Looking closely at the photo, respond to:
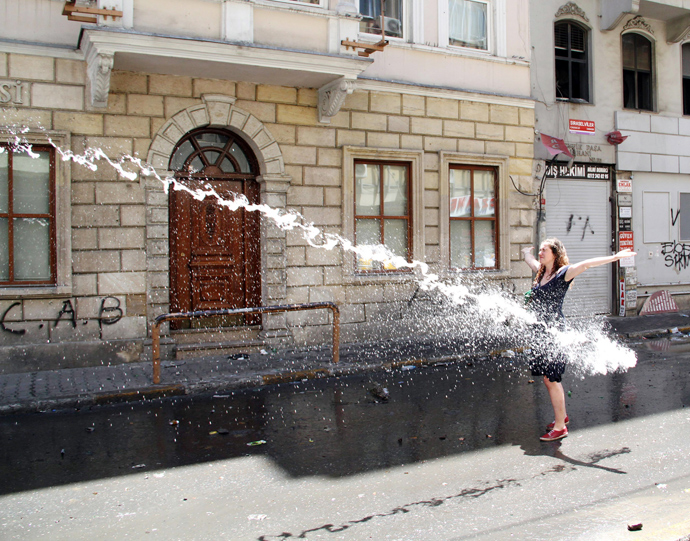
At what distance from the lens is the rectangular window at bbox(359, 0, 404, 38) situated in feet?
38.7

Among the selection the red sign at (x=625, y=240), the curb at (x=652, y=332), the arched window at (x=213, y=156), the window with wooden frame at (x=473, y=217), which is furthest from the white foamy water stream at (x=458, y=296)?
the red sign at (x=625, y=240)

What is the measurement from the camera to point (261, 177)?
10711 millimetres

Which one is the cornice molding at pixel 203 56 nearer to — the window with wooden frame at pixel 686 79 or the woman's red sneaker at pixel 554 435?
the woman's red sneaker at pixel 554 435

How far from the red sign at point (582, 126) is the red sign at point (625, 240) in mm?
2371

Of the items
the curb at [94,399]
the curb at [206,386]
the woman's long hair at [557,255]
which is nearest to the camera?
the woman's long hair at [557,255]

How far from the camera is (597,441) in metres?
5.60

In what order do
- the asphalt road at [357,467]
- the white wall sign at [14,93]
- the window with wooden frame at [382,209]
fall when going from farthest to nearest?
the window with wooden frame at [382,209]
the white wall sign at [14,93]
the asphalt road at [357,467]

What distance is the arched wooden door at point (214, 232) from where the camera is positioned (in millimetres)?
10453

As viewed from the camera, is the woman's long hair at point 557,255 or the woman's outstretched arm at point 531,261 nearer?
the woman's long hair at point 557,255

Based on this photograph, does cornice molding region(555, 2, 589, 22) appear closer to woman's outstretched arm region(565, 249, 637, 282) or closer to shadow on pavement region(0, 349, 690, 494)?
shadow on pavement region(0, 349, 690, 494)

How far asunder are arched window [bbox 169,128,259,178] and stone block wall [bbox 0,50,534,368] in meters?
0.56

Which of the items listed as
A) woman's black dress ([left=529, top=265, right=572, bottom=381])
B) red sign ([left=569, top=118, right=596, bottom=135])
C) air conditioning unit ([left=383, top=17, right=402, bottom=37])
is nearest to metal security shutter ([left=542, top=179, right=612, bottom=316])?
red sign ([left=569, top=118, right=596, bottom=135])

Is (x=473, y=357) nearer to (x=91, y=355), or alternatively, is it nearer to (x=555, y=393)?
(x=555, y=393)

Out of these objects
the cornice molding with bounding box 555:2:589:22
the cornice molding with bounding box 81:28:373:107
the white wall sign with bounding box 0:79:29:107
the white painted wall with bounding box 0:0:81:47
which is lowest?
the white wall sign with bounding box 0:79:29:107
